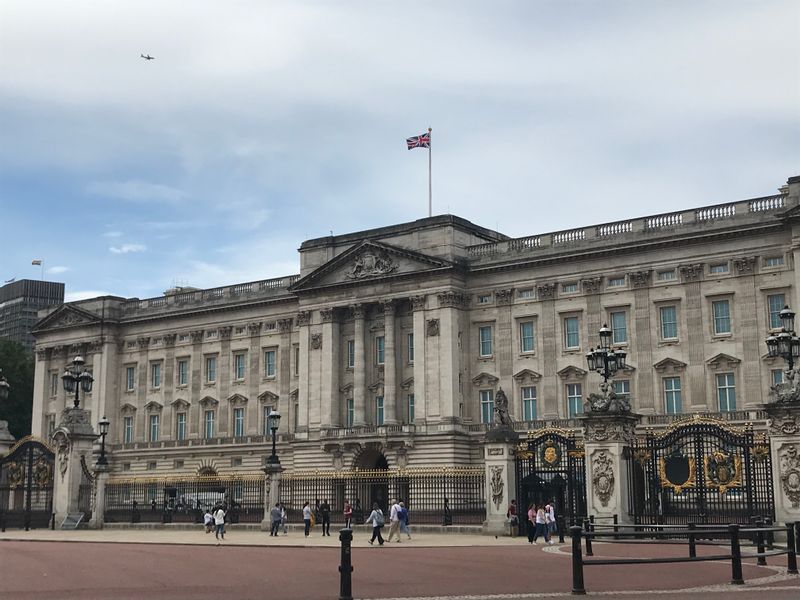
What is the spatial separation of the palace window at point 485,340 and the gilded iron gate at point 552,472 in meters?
31.1

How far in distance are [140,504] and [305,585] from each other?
3573 cm

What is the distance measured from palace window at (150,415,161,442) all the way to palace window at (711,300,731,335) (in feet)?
152

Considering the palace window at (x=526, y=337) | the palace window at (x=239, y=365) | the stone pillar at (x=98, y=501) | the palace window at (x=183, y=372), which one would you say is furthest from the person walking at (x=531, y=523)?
the palace window at (x=183, y=372)

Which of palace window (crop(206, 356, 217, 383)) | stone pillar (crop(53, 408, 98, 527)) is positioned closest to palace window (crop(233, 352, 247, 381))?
palace window (crop(206, 356, 217, 383))

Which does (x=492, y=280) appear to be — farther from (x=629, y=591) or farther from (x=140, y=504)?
(x=629, y=591)

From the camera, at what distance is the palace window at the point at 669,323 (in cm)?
6475

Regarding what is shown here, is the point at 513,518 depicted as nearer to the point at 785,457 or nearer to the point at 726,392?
the point at 785,457

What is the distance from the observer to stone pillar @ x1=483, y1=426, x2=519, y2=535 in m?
38.9

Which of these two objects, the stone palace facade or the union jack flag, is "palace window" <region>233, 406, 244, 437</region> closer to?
the stone palace facade

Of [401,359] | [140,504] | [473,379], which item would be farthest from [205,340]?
[140,504]

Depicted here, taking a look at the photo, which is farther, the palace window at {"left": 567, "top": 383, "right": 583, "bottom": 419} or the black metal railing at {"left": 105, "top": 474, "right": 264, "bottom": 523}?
the palace window at {"left": 567, "top": 383, "right": 583, "bottom": 419}

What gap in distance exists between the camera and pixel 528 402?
69.7 meters

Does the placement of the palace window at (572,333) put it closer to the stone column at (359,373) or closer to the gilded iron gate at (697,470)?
the stone column at (359,373)

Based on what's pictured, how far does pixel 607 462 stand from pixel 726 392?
3103cm
